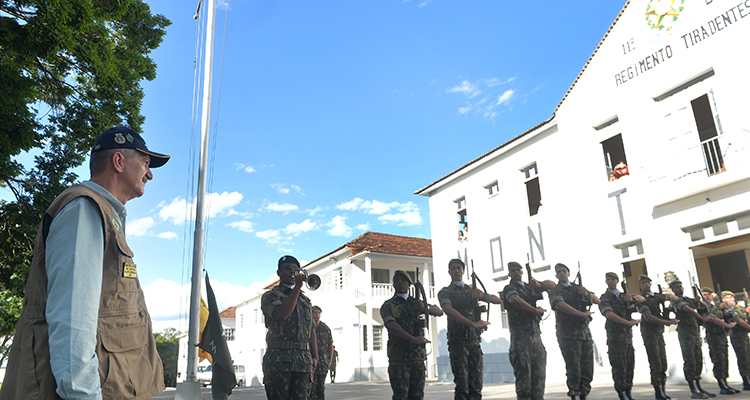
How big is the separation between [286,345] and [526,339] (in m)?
3.90

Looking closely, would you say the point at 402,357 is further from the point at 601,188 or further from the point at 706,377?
the point at 601,188

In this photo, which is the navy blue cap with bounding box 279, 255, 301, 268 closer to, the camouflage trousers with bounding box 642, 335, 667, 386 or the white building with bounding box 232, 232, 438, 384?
the camouflage trousers with bounding box 642, 335, 667, 386

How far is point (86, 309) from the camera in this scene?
1.73 m

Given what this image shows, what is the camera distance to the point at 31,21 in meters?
7.69

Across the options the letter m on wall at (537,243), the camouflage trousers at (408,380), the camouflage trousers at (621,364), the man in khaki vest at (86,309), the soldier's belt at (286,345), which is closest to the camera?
the man in khaki vest at (86,309)

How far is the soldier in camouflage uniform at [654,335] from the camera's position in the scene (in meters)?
8.46

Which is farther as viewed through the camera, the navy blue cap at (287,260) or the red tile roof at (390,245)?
the red tile roof at (390,245)

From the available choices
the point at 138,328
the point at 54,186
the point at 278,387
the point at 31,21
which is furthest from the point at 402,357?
the point at 54,186

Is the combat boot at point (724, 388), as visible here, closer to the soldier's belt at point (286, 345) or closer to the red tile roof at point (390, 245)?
the soldier's belt at point (286, 345)

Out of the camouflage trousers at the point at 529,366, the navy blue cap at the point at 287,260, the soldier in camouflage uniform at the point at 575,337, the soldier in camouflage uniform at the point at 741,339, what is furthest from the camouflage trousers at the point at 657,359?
the navy blue cap at the point at 287,260

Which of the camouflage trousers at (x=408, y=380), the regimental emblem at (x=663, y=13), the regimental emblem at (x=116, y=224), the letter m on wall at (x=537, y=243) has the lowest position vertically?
the camouflage trousers at (x=408, y=380)

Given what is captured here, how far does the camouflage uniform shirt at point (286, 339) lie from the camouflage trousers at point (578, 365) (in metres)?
4.56

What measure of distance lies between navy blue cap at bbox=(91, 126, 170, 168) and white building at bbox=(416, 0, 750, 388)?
13158mm

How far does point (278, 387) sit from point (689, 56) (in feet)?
44.1
